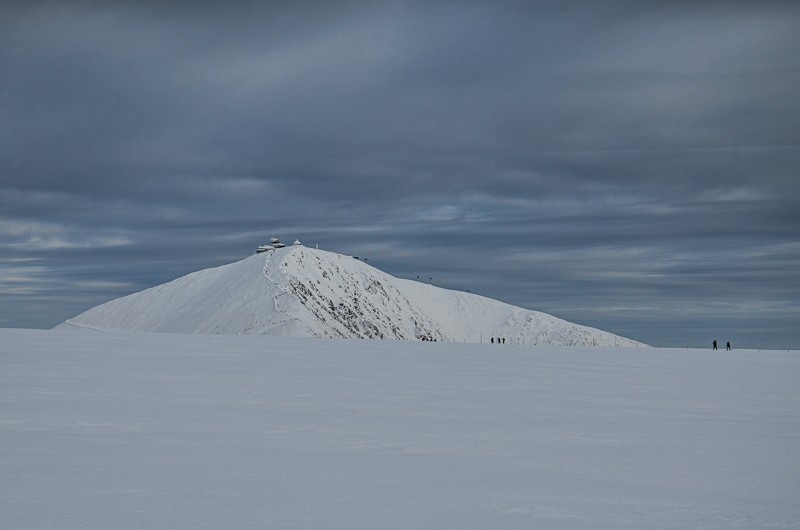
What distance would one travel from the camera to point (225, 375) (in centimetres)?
2356

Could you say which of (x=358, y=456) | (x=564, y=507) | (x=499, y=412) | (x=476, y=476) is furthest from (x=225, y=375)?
(x=564, y=507)

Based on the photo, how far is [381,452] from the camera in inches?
486

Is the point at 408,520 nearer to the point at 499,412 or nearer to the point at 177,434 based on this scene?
the point at 177,434

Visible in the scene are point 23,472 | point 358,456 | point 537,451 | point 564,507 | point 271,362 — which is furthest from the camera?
point 271,362

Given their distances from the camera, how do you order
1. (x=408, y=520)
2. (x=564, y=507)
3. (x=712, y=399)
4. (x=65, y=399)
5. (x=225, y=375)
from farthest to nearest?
(x=225, y=375), (x=712, y=399), (x=65, y=399), (x=564, y=507), (x=408, y=520)

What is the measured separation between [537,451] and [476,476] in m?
2.24

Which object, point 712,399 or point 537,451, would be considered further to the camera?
point 712,399

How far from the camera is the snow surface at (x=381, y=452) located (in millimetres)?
8891

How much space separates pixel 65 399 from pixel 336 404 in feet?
17.8

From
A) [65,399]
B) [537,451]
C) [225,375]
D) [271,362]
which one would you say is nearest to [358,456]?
[537,451]

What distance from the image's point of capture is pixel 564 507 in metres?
9.31

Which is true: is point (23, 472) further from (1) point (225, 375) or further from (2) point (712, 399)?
(2) point (712, 399)

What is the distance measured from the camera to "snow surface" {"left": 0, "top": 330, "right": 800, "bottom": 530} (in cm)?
889

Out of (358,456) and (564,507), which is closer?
(564,507)
